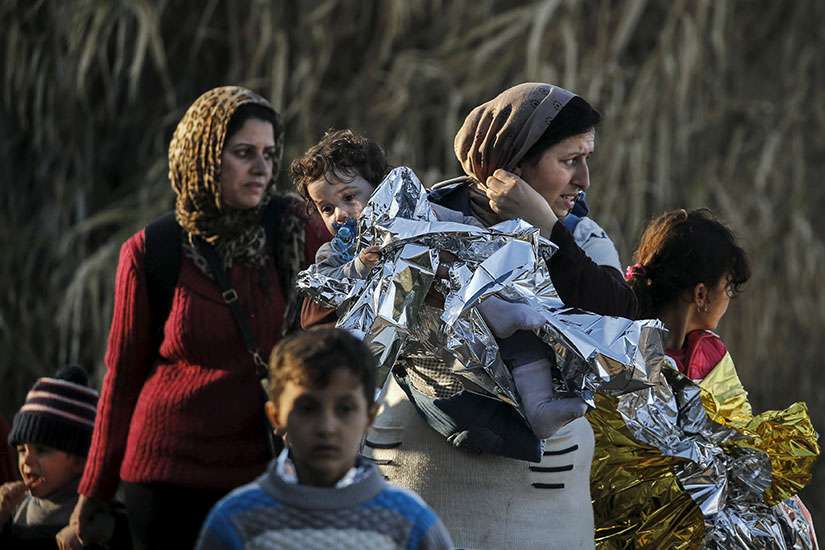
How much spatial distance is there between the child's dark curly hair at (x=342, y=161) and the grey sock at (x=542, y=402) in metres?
0.74

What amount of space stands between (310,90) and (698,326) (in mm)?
3725

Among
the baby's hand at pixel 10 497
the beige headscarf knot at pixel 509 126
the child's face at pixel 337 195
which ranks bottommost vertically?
the baby's hand at pixel 10 497

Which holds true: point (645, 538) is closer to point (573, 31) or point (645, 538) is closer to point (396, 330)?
point (396, 330)

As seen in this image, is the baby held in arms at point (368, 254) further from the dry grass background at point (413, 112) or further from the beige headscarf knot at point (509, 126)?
the dry grass background at point (413, 112)

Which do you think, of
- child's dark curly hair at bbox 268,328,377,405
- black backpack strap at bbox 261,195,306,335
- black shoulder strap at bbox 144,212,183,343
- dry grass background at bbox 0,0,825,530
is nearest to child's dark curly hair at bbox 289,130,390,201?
black backpack strap at bbox 261,195,306,335

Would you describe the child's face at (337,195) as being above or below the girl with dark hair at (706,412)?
above

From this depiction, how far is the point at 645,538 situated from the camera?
356 cm

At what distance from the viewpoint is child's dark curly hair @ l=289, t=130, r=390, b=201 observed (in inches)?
136

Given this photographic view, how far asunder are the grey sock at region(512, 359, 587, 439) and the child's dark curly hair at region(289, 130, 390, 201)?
2.43 ft

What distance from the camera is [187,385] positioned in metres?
3.62

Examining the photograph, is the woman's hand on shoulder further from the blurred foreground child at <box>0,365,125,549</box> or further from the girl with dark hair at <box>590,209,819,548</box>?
the blurred foreground child at <box>0,365,125,549</box>

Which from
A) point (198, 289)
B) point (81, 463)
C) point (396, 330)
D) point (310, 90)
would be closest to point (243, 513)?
point (396, 330)

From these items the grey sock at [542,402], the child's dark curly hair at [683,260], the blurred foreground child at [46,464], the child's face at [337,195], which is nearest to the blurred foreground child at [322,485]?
the grey sock at [542,402]

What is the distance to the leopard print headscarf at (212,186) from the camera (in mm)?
3715
